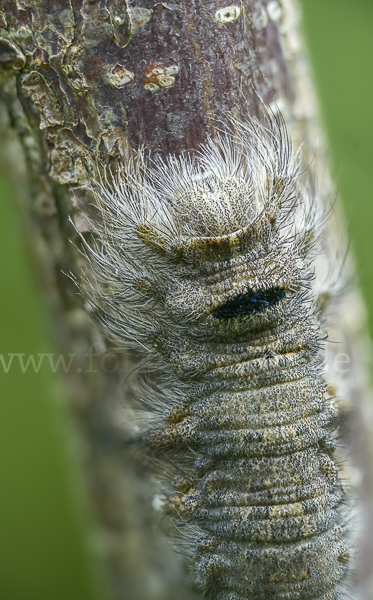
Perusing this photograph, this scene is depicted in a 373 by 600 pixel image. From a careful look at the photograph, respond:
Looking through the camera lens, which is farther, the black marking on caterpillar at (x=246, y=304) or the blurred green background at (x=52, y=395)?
the blurred green background at (x=52, y=395)

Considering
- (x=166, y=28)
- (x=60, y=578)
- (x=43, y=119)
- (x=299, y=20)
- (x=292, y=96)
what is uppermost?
(x=299, y=20)

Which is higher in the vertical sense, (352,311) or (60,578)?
(352,311)

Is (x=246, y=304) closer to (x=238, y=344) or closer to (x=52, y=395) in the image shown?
(x=238, y=344)

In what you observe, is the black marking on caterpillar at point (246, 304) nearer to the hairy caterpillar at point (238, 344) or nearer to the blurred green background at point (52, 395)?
the hairy caterpillar at point (238, 344)

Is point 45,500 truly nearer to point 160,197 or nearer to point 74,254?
point 74,254

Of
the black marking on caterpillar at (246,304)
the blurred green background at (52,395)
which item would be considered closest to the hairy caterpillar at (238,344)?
the black marking on caterpillar at (246,304)

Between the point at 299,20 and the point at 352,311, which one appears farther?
the point at 352,311

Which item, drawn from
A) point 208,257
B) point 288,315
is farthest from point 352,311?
point 208,257
